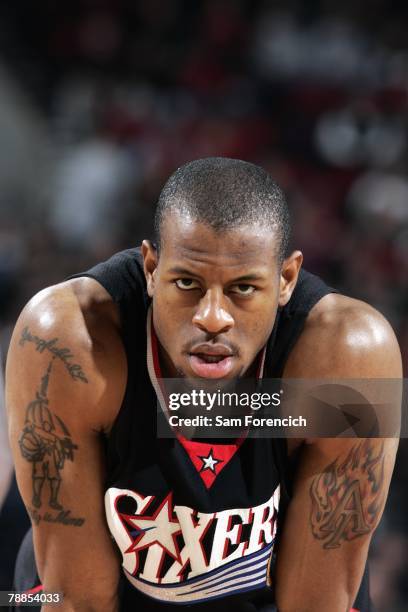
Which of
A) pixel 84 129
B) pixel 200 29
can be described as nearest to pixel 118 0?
pixel 200 29

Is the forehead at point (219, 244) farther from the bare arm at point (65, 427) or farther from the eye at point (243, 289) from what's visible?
the bare arm at point (65, 427)

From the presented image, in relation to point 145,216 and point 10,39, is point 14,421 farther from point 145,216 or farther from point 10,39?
point 10,39

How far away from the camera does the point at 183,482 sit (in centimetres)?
175

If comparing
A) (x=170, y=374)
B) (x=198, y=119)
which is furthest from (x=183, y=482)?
(x=198, y=119)

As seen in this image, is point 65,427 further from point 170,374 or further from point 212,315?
point 212,315

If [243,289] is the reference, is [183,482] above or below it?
below

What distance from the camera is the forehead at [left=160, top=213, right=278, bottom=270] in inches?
60.9

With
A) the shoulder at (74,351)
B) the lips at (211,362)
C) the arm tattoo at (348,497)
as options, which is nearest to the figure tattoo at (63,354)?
the shoulder at (74,351)

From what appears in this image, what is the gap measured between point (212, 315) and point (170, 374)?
28 centimetres

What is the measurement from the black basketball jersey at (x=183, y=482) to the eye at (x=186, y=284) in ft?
0.68

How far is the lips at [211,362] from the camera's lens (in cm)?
159

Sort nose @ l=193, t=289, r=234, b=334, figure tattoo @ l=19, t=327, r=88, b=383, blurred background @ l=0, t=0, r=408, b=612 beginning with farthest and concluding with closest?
blurred background @ l=0, t=0, r=408, b=612 → figure tattoo @ l=19, t=327, r=88, b=383 → nose @ l=193, t=289, r=234, b=334

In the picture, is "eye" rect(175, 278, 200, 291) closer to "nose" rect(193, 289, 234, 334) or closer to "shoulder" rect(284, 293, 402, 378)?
"nose" rect(193, 289, 234, 334)

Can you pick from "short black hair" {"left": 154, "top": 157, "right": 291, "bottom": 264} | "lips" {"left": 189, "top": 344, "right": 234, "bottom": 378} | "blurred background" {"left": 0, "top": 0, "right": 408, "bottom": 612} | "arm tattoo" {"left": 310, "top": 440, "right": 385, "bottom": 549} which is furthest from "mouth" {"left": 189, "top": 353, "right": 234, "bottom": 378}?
"blurred background" {"left": 0, "top": 0, "right": 408, "bottom": 612}
